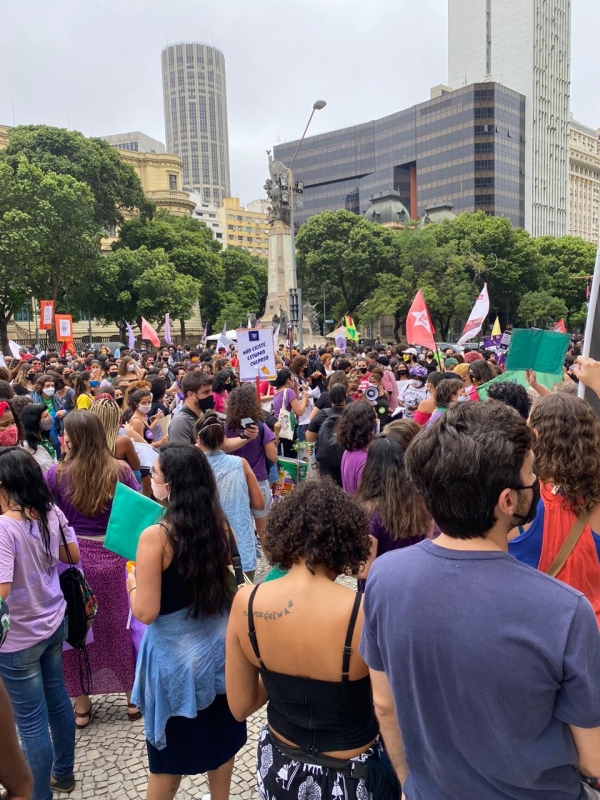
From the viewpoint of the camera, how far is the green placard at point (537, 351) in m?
4.99

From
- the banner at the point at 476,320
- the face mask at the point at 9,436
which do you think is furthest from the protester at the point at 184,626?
the banner at the point at 476,320

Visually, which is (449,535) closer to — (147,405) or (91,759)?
(91,759)

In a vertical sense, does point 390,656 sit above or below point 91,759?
above

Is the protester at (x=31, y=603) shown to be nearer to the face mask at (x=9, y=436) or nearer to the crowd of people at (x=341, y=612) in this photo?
the crowd of people at (x=341, y=612)

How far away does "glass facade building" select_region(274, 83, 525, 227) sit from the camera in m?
77.6

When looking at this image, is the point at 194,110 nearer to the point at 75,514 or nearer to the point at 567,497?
the point at 75,514

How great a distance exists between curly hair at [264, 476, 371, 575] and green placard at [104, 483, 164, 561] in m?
0.83

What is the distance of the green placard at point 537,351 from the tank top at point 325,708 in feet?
12.3

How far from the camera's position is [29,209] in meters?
29.2

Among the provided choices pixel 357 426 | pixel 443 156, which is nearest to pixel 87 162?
pixel 357 426

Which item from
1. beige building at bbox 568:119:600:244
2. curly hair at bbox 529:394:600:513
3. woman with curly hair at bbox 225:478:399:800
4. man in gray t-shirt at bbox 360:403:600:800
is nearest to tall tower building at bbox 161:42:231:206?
beige building at bbox 568:119:600:244

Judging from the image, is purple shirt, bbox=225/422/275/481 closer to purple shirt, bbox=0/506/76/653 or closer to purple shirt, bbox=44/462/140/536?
purple shirt, bbox=44/462/140/536

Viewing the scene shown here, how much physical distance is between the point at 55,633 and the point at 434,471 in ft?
7.62

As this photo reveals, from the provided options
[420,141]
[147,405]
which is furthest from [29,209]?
[420,141]
